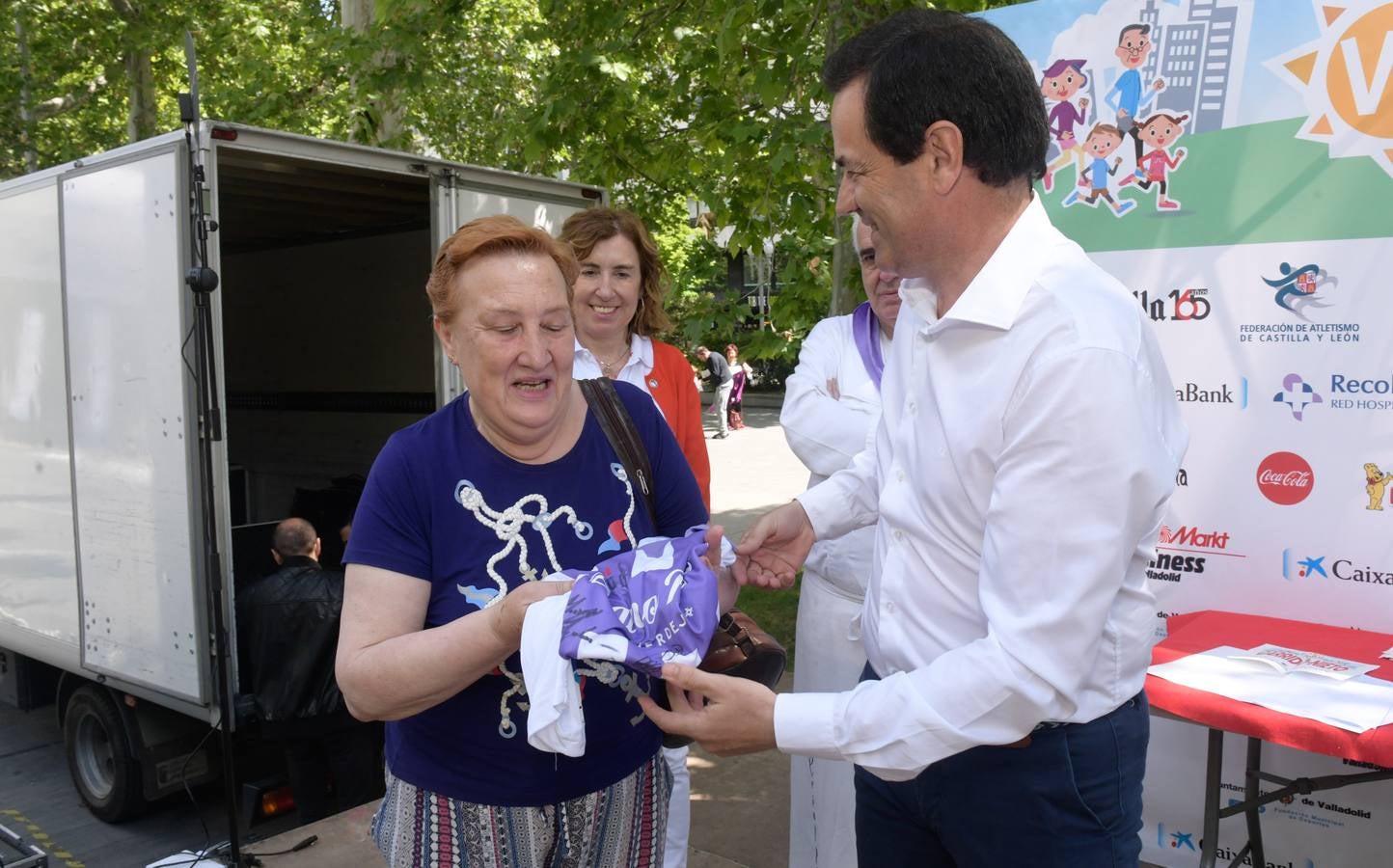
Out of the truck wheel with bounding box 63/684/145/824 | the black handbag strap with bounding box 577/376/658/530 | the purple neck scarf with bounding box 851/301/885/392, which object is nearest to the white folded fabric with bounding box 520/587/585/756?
Answer: the black handbag strap with bounding box 577/376/658/530

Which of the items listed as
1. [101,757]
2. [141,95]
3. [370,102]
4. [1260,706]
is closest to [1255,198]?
[1260,706]

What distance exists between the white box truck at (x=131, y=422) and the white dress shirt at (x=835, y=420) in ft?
7.89

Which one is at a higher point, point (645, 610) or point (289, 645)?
point (645, 610)

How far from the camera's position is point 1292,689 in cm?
243

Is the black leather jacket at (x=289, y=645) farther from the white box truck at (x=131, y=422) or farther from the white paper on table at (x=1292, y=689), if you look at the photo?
the white paper on table at (x=1292, y=689)

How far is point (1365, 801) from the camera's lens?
2957mm

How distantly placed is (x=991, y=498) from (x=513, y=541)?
78 centimetres

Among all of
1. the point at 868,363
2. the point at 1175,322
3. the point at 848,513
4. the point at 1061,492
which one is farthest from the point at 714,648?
the point at 1175,322

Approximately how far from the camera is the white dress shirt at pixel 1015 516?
1.33 meters

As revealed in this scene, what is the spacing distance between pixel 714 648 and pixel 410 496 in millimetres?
563

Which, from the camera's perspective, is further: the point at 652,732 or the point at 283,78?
the point at 283,78

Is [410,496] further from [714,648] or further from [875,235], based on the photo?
[875,235]

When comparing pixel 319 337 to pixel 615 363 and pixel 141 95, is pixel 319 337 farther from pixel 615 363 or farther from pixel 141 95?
pixel 141 95

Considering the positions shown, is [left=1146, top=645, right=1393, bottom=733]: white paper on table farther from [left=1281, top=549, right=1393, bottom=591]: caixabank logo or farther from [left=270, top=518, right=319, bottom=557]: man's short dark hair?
[left=270, top=518, right=319, bottom=557]: man's short dark hair
